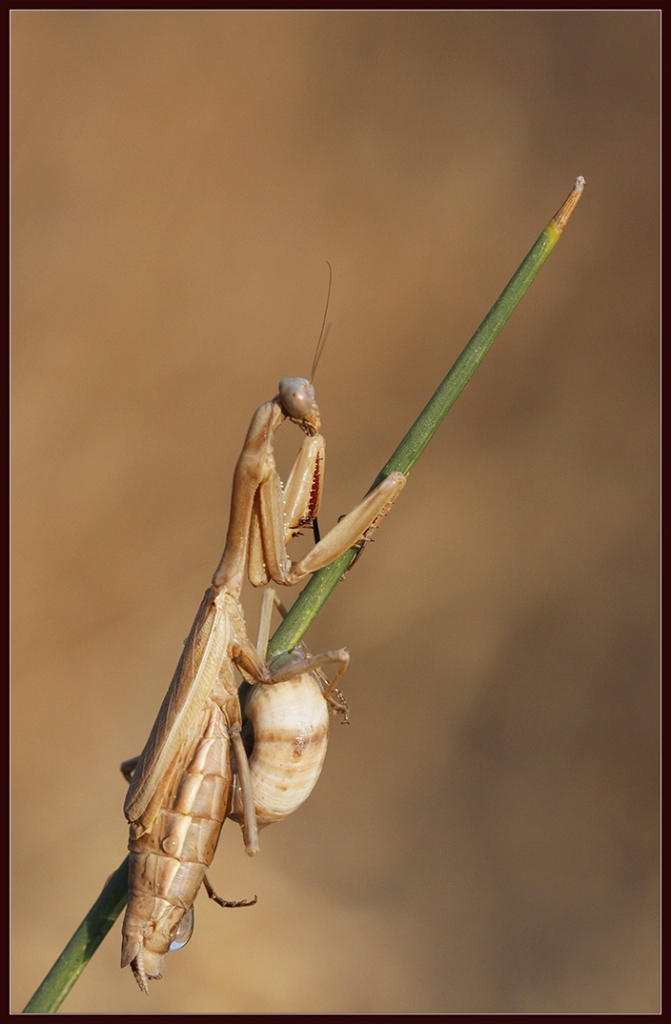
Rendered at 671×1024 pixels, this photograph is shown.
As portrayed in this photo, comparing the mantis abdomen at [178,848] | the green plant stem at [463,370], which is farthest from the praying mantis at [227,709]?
the green plant stem at [463,370]

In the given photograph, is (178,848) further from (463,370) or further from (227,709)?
(463,370)

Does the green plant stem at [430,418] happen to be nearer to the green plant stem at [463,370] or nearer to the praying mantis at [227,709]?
the green plant stem at [463,370]

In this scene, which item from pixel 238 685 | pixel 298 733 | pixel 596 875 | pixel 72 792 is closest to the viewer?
pixel 298 733

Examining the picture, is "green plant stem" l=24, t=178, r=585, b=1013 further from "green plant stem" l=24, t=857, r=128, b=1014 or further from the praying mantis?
the praying mantis

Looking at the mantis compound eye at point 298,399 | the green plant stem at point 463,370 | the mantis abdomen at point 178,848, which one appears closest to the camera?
the green plant stem at point 463,370

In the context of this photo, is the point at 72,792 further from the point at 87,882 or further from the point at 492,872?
the point at 492,872

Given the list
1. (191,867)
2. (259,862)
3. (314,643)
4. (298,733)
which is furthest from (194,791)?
(259,862)

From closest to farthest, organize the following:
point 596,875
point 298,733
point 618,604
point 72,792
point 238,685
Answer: point 298,733, point 238,685, point 596,875, point 618,604, point 72,792

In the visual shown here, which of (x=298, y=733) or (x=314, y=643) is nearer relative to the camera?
(x=298, y=733)
